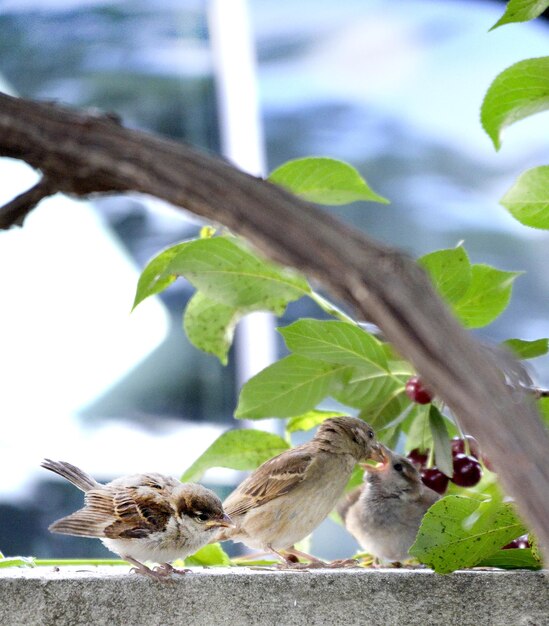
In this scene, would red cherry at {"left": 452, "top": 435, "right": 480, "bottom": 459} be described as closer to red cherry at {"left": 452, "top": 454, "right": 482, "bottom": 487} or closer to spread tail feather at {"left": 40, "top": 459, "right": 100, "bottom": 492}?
red cherry at {"left": 452, "top": 454, "right": 482, "bottom": 487}

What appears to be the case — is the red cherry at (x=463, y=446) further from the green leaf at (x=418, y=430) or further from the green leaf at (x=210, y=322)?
the green leaf at (x=210, y=322)

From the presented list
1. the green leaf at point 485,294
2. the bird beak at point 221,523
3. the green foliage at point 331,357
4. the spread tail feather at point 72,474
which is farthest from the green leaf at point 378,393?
the spread tail feather at point 72,474

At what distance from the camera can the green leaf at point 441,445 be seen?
3.67 ft

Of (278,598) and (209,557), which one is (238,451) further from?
(278,598)

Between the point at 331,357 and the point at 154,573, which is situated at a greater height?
the point at 331,357

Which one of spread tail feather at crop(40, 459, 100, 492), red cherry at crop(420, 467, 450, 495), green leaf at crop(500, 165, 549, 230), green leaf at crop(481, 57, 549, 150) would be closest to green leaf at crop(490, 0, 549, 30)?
green leaf at crop(481, 57, 549, 150)

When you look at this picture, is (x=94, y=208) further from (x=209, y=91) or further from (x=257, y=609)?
(x=257, y=609)

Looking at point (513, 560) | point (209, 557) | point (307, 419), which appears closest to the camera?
point (513, 560)

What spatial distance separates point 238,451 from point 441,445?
10.3 inches

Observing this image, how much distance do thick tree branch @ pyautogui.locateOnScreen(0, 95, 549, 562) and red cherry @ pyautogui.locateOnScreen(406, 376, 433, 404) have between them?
0.69 meters

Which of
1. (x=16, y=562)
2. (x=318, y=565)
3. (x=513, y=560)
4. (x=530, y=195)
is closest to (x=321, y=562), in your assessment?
(x=318, y=565)

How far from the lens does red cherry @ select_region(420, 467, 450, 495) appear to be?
47.0 inches

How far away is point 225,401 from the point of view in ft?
12.6

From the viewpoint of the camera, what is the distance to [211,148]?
408 centimetres
